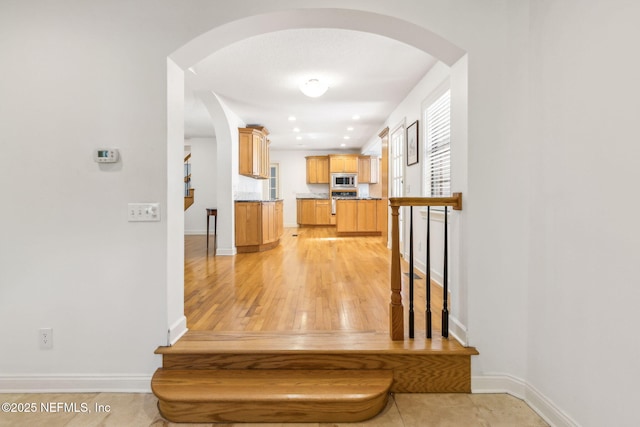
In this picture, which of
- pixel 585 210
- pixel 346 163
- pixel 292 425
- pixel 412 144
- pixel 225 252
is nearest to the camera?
pixel 585 210

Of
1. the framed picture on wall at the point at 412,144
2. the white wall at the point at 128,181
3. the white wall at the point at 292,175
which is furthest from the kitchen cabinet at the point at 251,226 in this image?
the white wall at the point at 292,175

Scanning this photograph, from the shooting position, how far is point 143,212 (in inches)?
76.8

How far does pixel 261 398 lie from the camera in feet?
5.52

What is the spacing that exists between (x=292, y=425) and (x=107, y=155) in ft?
6.21

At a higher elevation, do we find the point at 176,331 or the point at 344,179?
the point at 344,179

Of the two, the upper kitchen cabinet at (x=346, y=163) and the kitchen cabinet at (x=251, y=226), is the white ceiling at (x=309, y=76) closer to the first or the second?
the kitchen cabinet at (x=251, y=226)

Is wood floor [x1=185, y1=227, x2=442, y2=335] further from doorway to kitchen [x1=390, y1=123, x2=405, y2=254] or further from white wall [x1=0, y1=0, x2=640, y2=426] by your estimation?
doorway to kitchen [x1=390, y1=123, x2=405, y2=254]

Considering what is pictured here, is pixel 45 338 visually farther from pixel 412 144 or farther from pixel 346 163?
pixel 346 163

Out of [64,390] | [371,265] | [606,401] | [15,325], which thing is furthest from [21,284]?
[371,265]

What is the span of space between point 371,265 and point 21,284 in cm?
361

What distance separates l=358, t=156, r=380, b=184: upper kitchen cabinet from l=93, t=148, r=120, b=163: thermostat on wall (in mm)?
8282

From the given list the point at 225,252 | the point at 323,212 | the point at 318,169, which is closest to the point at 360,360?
the point at 225,252

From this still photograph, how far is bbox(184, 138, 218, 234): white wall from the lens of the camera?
326 inches

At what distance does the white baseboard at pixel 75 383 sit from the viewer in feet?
6.40
